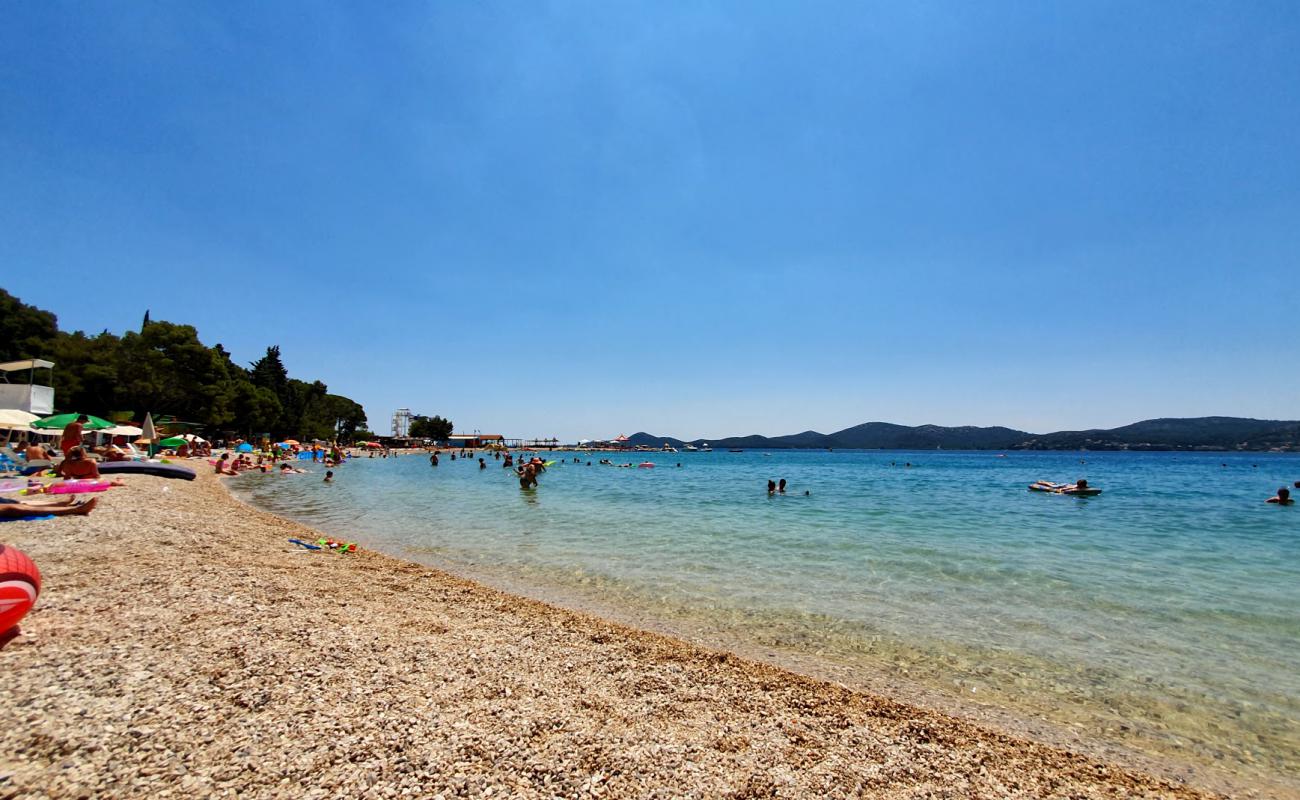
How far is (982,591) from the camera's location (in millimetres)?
8656

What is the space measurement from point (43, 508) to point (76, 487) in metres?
3.89

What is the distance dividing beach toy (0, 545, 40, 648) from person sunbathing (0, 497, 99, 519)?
26.6ft

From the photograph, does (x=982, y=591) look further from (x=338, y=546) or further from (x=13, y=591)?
(x=338, y=546)

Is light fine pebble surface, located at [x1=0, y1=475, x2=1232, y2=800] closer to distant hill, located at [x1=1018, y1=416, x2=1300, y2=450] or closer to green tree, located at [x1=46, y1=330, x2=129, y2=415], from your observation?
green tree, located at [x1=46, y1=330, x2=129, y2=415]

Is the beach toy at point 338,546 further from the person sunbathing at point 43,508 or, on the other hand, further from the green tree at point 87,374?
the green tree at point 87,374

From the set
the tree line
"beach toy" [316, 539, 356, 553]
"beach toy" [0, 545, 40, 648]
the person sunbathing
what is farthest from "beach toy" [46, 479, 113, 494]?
the tree line

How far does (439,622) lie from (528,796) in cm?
372

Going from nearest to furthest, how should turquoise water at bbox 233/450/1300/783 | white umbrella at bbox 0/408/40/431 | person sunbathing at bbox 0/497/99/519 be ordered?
turquoise water at bbox 233/450/1300/783
person sunbathing at bbox 0/497/99/519
white umbrella at bbox 0/408/40/431

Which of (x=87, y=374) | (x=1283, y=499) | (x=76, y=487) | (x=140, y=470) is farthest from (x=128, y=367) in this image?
(x=1283, y=499)

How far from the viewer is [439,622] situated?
613cm

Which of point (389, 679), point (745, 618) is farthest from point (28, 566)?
point (745, 618)

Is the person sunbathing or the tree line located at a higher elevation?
the tree line

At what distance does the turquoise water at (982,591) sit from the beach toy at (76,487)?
459 centimetres

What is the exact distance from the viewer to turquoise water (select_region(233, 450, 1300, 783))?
5.07m
